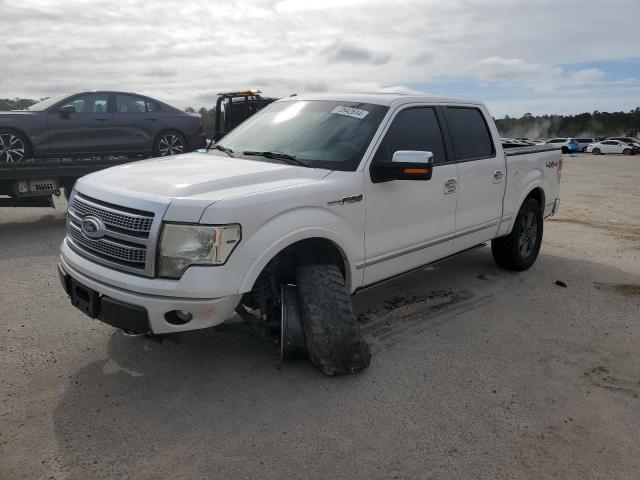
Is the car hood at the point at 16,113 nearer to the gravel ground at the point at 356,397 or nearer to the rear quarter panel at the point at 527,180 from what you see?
the gravel ground at the point at 356,397

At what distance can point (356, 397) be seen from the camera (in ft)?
11.0

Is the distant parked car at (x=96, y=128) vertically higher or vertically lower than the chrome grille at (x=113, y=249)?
higher

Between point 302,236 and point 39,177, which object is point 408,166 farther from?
point 39,177

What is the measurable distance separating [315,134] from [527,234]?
3256mm

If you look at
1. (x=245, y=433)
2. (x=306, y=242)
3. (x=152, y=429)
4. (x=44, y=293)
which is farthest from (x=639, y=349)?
(x=44, y=293)

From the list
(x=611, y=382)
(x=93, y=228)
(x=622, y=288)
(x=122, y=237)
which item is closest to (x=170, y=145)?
(x=93, y=228)

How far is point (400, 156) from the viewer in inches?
145

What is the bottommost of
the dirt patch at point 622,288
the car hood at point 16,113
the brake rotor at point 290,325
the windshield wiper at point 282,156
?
the dirt patch at point 622,288

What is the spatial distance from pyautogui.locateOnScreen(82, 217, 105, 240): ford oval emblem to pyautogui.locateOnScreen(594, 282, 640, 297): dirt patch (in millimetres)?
4889

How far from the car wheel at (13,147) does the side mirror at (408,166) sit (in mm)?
6808

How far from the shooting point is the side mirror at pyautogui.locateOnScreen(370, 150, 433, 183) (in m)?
3.63

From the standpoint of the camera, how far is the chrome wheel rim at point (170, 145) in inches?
401

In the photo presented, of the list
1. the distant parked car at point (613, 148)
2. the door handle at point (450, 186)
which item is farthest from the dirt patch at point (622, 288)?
the distant parked car at point (613, 148)

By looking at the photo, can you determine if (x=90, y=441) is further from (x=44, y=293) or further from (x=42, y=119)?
(x=42, y=119)
